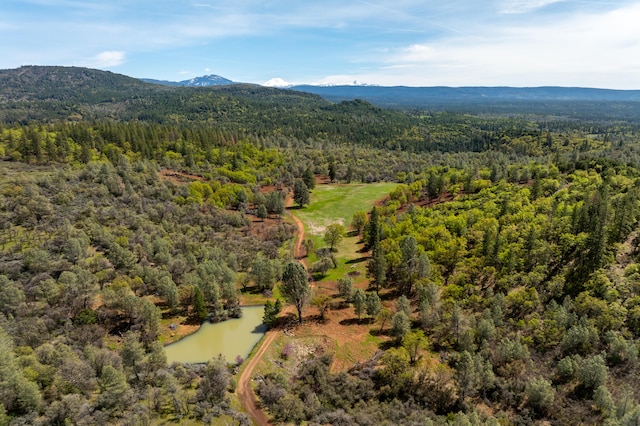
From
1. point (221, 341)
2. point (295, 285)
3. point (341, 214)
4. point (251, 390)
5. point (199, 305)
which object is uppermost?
point (295, 285)

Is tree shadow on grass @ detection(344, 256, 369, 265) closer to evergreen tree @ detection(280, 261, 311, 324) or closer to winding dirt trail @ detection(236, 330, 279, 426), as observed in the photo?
evergreen tree @ detection(280, 261, 311, 324)

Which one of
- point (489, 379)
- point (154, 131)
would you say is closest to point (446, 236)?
point (489, 379)

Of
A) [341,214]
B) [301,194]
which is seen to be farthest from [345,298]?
[301,194]

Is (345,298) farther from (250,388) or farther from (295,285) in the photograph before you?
(250,388)

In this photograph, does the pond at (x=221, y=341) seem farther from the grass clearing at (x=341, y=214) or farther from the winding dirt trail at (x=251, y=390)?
the grass clearing at (x=341, y=214)

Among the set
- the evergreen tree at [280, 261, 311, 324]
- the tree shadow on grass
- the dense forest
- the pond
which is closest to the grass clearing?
the tree shadow on grass

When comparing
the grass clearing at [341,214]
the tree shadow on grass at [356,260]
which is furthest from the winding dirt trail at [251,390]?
the tree shadow on grass at [356,260]

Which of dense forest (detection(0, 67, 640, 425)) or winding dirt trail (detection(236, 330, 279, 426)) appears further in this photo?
winding dirt trail (detection(236, 330, 279, 426))

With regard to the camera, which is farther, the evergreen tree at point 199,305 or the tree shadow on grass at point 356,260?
the tree shadow on grass at point 356,260
